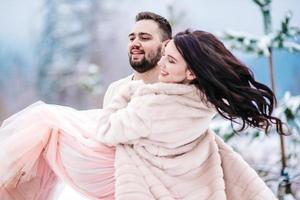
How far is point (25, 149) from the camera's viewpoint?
175cm

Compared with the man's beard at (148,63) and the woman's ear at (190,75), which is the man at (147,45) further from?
the woman's ear at (190,75)

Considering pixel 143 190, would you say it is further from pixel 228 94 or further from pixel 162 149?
pixel 228 94

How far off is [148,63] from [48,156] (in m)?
0.51

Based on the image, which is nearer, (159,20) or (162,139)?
(162,139)

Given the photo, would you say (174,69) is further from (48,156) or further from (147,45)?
(48,156)

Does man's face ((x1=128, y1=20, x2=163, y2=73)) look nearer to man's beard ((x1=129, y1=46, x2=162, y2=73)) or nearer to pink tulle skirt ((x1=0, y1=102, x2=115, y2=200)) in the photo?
man's beard ((x1=129, y1=46, x2=162, y2=73))

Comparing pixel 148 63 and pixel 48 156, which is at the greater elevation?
pixel 148 63

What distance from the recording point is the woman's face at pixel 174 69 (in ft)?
5.49

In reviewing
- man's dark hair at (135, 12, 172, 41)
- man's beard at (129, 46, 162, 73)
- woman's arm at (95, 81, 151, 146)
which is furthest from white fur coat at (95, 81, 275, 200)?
man's dark hair at (135, 12, 172, 41)

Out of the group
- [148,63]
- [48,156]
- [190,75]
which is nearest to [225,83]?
[190,75]

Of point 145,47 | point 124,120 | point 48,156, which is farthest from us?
point 145,47

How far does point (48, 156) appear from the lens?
1.79 meters

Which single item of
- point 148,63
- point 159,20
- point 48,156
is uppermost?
point 159,20

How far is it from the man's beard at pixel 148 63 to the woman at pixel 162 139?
0.25 meters
